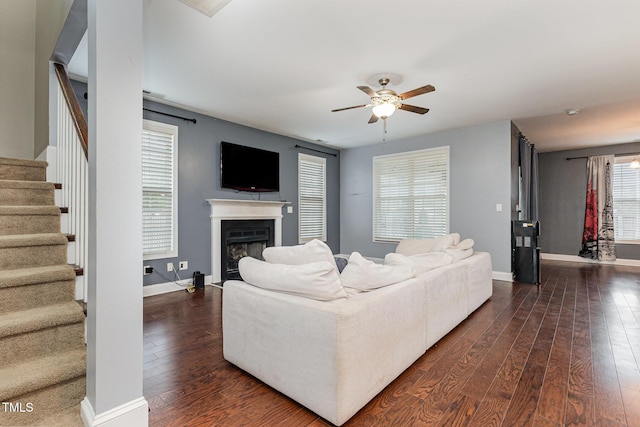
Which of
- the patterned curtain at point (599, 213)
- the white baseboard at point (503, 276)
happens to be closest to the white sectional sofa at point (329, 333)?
the white baseboard at point (503, 276)

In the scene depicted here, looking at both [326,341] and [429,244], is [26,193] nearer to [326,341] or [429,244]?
[326,341]

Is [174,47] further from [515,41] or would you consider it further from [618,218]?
[618,218]

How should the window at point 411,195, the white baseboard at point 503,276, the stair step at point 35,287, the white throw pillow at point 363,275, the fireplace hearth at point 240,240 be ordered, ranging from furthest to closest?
1. the window at point 411,195
2. the white baseboard at point 503,276
3. the fireplace hearth at point 240,240
4. the white throw pillow at point 363,275
5. the stair step at point 35,287

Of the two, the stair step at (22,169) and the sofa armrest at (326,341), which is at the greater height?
the stair step at (22,169)

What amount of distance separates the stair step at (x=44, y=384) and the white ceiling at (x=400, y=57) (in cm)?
239

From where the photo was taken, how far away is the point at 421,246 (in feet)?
13.7

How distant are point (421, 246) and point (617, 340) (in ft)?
6.61

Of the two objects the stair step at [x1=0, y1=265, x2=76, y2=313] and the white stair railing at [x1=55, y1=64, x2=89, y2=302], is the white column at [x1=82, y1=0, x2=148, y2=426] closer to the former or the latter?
the white stair railing at [x1=55, y1=64, x2=89, y2=302]

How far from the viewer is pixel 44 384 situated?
146cm

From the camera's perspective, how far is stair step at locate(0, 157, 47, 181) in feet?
8.23

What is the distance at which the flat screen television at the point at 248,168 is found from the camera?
16.3 ft

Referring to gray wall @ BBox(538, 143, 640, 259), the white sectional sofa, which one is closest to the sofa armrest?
the white sectional sofa

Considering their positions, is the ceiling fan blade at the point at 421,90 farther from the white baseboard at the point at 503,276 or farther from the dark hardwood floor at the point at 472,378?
the white baseboard at the point at 503,276

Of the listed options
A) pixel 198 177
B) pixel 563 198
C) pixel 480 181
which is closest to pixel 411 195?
pixel 480 181
